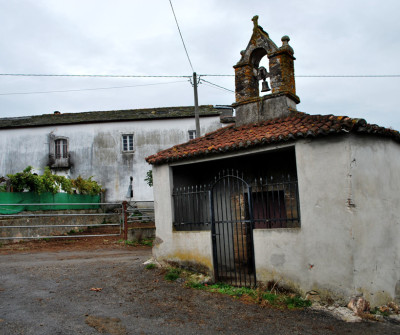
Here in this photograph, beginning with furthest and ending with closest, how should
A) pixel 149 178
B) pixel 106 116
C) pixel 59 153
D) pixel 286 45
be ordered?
pixel 106 116, pixel 59 153, pixel 149 178, pixel 286 45

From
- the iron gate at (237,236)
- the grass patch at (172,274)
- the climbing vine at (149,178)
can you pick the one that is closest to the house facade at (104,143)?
the climbing vine at (149,178)

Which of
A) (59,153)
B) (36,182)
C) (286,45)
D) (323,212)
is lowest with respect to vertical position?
(323,212)

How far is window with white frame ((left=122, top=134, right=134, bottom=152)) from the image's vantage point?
Result: 2539cm

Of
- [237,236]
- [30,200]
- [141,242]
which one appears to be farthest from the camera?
[30,200]

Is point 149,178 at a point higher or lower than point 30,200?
higher

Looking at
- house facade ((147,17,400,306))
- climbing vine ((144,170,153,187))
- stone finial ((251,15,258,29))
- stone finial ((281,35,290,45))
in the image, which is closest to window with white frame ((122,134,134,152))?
climbing vine ((144,170,153,187))

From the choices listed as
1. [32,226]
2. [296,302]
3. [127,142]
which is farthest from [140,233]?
[127,142]

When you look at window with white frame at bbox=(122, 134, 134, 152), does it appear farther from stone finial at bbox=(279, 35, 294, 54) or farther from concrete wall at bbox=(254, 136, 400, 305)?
concrete wall at bbox=(254, 136, 400, 305)

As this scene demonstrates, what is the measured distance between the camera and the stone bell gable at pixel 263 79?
9328 mm

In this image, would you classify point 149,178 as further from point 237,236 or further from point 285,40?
point 237,236

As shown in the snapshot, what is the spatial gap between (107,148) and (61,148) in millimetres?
3199

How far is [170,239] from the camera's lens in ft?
29.9

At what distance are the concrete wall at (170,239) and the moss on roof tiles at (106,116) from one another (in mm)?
15699

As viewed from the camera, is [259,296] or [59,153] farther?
[59,153]
